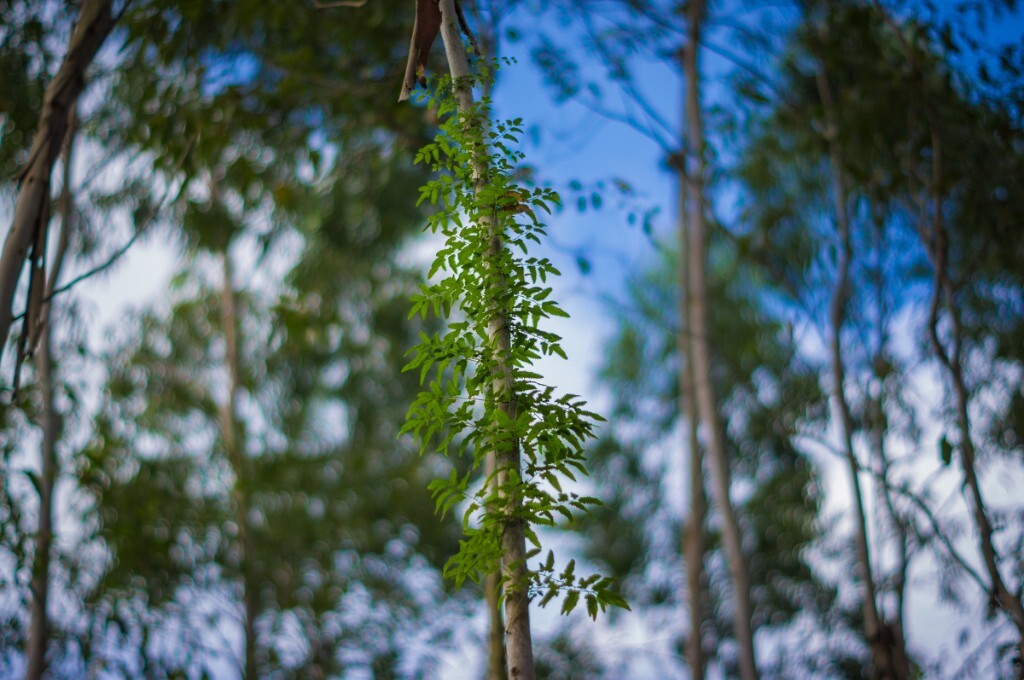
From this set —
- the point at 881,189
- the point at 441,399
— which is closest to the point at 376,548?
the point at 881,189

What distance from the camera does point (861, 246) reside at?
5066mm

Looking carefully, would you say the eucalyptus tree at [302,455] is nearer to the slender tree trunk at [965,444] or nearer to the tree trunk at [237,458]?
the tree trunk at [237,458]

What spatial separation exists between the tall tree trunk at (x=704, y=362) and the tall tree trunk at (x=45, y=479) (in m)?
2.71

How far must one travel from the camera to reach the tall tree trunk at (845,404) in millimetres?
3615

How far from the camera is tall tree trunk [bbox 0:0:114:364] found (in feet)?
6.55

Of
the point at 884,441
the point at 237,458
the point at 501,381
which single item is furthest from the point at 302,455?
the point at 501,381

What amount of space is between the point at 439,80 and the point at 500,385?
2.32ft

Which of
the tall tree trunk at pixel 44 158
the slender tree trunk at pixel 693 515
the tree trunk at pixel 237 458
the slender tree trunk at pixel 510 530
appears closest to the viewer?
the slender tree trunk at pixel 510 530

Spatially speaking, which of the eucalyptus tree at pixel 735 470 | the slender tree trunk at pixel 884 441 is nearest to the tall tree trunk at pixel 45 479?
the slender tree trunk at pixel 884 441

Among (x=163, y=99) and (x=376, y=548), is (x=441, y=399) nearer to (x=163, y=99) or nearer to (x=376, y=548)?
(x=163, y=99)

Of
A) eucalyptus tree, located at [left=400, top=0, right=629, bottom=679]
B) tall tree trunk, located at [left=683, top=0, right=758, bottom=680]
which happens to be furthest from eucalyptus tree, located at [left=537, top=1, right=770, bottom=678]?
eucalyptus tree, located at [left=400, top=0, right=629, bottom=679]

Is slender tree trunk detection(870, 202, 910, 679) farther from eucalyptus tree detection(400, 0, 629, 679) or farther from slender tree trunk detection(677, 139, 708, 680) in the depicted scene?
eucalyptus tree detection(400, 0, 629, 679)

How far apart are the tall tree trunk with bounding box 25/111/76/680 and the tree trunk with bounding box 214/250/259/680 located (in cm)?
155

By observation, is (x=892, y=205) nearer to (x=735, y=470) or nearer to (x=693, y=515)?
(x=693, y=515)
